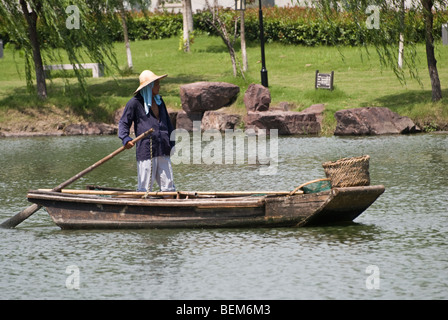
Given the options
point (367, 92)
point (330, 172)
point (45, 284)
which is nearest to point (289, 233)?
point (330, 172)

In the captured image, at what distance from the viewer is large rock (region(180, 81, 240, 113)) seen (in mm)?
25688

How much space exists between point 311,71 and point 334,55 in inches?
130

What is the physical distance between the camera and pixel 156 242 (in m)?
11.0

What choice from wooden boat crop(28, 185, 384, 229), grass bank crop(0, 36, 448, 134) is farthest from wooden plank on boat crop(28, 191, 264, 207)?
grass bank crop(0, 36, 448, 134)

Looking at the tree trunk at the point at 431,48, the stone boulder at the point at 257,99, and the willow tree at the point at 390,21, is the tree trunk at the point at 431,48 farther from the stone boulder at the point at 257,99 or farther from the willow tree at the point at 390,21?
the stone boulder at the point at 257,99

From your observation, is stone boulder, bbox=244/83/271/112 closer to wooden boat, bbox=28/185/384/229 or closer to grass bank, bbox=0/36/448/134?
grass bank, bbox=0/36/448/134

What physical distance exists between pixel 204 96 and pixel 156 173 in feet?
46.2

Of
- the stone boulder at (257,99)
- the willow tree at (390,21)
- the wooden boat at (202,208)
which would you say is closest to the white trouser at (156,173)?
the wooden boat at (202,208)

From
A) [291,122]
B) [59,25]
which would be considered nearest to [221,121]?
[291,122]

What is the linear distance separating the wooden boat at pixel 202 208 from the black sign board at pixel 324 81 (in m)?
15.0

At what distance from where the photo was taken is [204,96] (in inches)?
1014

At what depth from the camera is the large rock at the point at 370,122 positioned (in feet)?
75.8

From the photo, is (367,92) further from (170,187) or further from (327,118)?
(170,187)

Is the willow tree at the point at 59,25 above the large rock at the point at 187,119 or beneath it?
above
